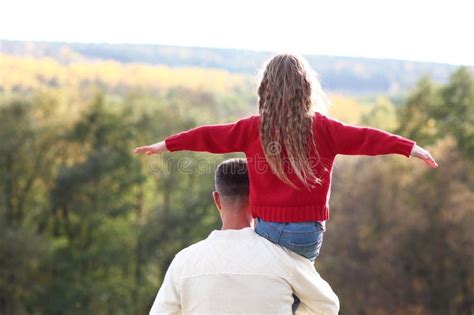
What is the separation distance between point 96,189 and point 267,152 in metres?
18.7

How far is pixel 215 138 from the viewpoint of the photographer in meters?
2.75

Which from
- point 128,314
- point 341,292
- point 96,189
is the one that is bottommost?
point 128,314

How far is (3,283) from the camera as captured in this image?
61.2ft

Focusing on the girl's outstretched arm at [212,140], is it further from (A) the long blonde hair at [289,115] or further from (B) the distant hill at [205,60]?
(B) the distant hill at [205,60]

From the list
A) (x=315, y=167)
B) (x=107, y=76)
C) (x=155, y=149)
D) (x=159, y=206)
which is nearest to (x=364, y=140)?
(x=315, y=167)

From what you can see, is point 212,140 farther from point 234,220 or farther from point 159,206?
point 159,206

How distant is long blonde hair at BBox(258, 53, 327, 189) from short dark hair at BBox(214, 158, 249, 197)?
0.42 ft

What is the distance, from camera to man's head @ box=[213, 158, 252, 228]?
2611 millimetres

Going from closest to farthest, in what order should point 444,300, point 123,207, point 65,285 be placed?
point 444,300 < point 65,285 < point 123,207

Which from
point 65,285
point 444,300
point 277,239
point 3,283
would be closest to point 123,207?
point 65,285

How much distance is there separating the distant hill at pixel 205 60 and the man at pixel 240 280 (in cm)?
1707

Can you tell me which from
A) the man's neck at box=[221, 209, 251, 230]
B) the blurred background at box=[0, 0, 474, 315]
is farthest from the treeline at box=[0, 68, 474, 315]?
the man's neck at box=[221, 209, 251, 230]

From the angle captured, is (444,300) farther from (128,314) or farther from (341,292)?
(128,314)

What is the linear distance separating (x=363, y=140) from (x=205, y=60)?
19.3 metres
